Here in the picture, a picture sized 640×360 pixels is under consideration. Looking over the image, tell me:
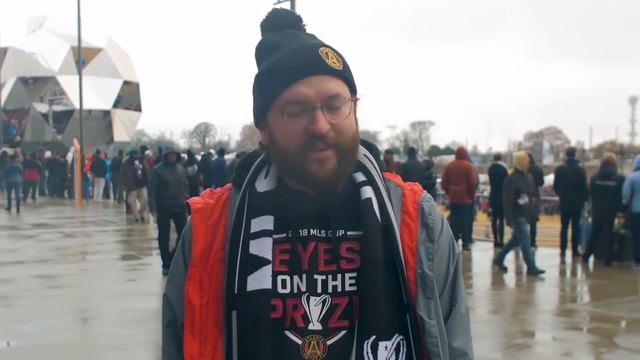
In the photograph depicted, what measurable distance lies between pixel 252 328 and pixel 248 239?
260 millimetres

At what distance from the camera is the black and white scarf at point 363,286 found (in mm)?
2287

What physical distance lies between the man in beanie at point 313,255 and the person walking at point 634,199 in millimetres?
9466

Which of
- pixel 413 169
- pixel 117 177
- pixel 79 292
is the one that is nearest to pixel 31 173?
pixel 117 177

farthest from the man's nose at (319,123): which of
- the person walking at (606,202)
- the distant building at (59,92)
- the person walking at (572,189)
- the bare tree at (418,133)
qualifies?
the bare tree at (418,133)

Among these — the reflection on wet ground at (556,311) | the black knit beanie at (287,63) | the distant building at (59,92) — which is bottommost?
the reflection on wet ground at (556,311)

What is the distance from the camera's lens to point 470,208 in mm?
13211

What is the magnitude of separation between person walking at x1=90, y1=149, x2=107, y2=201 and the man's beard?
2500 centimetres

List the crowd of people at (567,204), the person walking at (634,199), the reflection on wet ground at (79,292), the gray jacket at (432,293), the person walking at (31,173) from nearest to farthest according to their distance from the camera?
the gray jacket at (432,293) → the reflection on wet ground at (79,292) → the crowd of people at (567,204) → the person walking at (634,199) → the person walking at (31,173)

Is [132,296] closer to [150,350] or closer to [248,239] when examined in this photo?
[150,350]

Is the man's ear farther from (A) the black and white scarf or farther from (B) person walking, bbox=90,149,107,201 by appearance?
(B) person walking, bbox=90,149,107,201

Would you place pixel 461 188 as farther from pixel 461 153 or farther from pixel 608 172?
pixel 608 172

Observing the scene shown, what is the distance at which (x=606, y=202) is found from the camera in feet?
38.0

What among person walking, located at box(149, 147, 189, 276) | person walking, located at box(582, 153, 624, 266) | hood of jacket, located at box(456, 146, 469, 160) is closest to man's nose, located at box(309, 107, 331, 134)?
person walking, located at box(149, 147, 189, 276)

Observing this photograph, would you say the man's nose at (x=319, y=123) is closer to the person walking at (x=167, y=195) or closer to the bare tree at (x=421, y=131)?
the person walking at (x=167, y=195)
